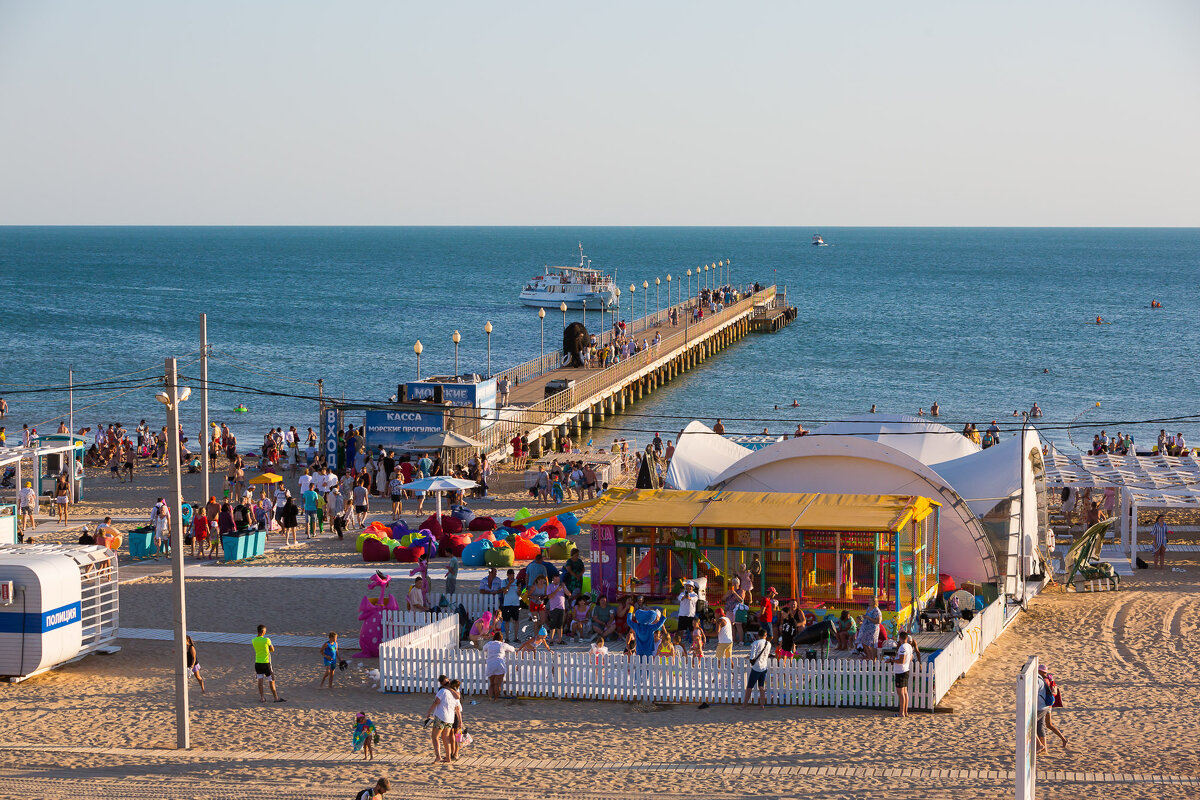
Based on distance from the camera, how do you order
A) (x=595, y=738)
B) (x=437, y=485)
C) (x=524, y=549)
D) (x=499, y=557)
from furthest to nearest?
(x=437, y=485) < (x=524, y=549) < (x=499, y=557) < (x=595, y=738)

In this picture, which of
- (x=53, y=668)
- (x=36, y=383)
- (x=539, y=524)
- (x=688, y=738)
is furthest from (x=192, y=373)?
(x=688, y=738)

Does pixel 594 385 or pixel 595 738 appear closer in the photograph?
pixel 595 738

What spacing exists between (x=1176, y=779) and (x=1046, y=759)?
1260 mm

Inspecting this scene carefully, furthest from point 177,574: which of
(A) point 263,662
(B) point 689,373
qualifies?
(B) point 689,373

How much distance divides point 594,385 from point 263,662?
94.5 ft

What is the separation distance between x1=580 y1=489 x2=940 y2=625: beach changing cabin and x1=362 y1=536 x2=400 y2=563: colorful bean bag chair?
5481mm

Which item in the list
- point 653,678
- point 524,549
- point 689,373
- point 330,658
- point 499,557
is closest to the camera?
point 653,678

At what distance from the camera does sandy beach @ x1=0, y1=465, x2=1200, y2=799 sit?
1262 cm

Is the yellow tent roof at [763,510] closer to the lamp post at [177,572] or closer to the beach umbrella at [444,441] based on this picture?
the lamp post at [177,572]

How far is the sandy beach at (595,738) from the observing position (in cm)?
1262

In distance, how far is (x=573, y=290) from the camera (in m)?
96.9

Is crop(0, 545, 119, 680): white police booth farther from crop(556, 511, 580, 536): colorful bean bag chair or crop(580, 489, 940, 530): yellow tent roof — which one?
crop(556, 511, 580, 536): colorful bean bag chair

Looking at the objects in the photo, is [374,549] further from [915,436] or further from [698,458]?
[915,436]

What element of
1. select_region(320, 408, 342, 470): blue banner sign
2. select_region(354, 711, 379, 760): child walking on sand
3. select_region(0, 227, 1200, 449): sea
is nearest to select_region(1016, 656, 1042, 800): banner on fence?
select_region(354, 711, 379, 760): child walking on sand
